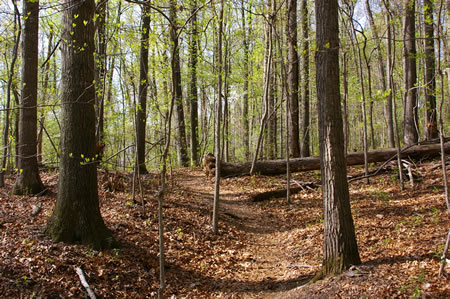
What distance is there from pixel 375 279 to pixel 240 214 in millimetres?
5262

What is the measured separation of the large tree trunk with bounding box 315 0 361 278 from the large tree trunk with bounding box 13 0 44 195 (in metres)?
6.70

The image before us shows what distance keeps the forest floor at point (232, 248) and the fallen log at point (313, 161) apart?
4.35 ft

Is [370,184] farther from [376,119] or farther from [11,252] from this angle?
[376,119]

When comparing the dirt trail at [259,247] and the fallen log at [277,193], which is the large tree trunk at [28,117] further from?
the fallen log at [277,193]

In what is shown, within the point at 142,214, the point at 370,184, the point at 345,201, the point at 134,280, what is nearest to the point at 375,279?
the point at 345,201

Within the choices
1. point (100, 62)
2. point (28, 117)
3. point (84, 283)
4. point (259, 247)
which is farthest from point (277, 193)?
point (28, 117)

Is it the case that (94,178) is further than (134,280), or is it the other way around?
(94,178)

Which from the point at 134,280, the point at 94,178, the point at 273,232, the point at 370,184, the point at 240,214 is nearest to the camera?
the point at 134,280

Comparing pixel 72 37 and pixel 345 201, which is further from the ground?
pixel 72 37

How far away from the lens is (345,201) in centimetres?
412

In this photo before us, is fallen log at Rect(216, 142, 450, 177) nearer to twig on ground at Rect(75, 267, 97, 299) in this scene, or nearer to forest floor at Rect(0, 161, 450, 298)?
forest floor at Rect(0, 161, 450, 298)

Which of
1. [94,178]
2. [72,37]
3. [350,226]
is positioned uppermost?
[72,37]

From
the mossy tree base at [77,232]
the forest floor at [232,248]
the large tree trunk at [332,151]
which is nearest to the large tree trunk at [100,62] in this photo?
the forest floor at [232,248]

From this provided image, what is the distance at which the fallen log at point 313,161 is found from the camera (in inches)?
412
